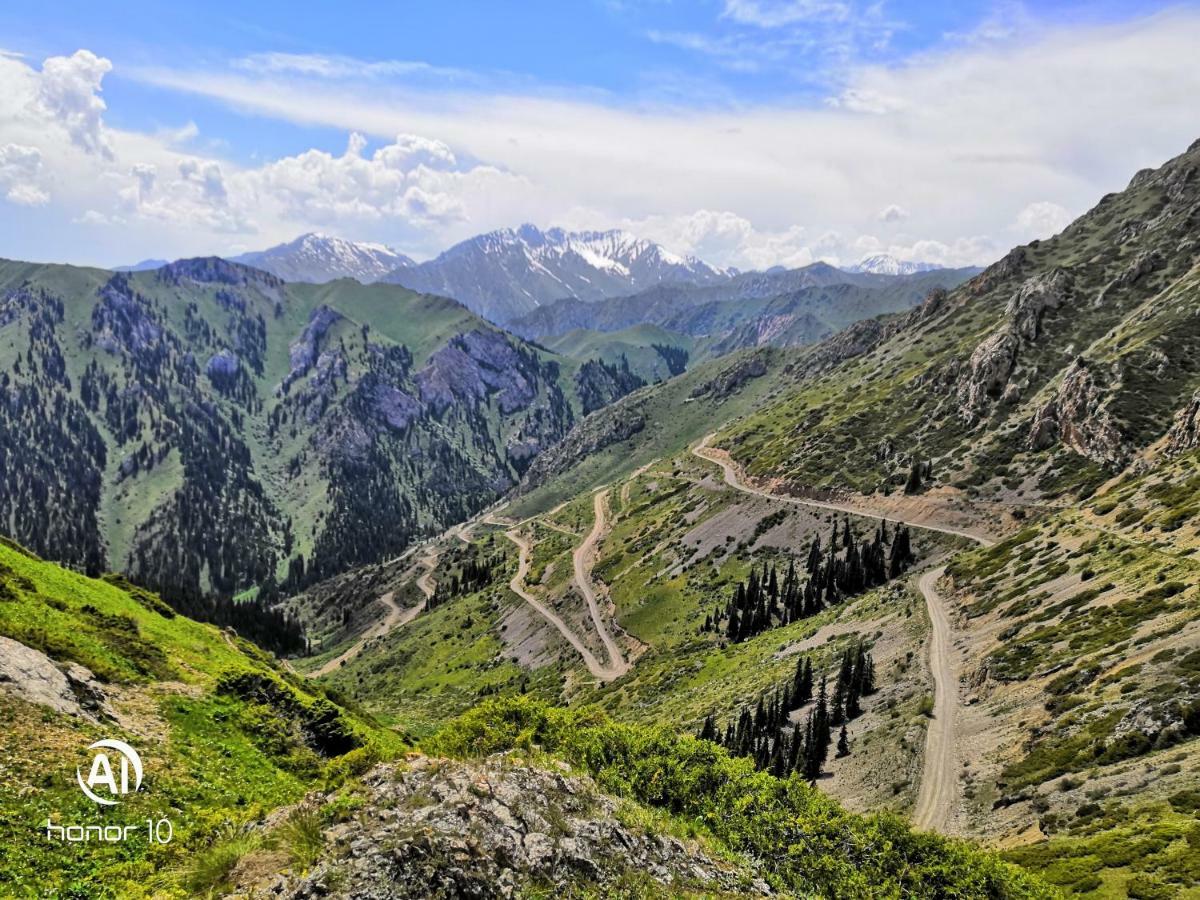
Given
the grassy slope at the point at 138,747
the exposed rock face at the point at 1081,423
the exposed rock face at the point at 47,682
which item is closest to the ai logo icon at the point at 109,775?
the grassy slope at the point at 138,747

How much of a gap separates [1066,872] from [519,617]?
484ft

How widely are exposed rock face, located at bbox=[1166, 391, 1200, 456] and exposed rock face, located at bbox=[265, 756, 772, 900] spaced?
349 feet

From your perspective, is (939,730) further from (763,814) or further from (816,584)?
(816,584)

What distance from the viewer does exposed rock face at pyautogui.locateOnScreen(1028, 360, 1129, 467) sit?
377ft

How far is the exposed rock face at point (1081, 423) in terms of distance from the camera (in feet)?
377

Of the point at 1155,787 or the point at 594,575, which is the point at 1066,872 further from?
the point at 594,575

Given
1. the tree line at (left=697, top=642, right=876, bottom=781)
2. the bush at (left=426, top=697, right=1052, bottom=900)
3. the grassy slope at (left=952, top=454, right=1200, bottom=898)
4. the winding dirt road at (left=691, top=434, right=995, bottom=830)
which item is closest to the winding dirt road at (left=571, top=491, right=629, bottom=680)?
the tree line at (left=697, top=642, right=876, bottom=781)

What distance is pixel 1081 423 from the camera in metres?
124

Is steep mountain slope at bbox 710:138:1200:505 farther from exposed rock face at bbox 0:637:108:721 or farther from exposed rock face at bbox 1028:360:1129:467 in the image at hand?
exposed rock face at bbox 0:637:108:721

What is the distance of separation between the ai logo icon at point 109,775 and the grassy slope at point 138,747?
360 millimetres

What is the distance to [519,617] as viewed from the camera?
561 ft

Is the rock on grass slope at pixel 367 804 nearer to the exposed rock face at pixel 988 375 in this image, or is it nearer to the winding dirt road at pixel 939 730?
the winding dirt road at pixel 939 730

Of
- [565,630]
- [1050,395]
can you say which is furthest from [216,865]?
[1050,395]

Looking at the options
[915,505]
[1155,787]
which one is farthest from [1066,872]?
[915,505]
